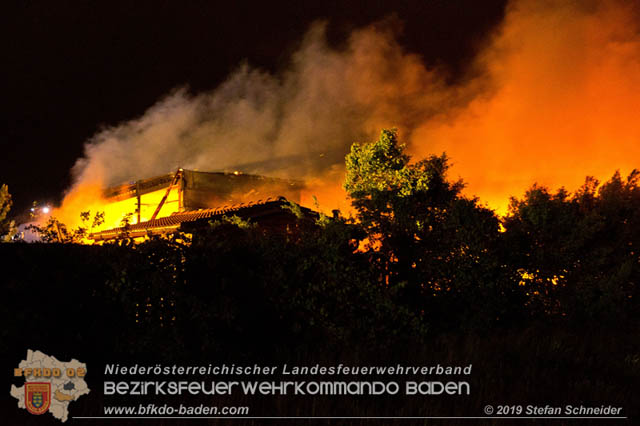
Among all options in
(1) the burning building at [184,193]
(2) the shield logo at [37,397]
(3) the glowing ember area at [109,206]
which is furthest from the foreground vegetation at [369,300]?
(3) the glowing ember area at [109,206]

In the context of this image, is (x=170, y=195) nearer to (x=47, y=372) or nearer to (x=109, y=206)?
(x=109, y=206)

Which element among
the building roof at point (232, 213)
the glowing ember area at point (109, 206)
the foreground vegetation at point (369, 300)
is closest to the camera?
the foreground vegetation at point (369, 300)

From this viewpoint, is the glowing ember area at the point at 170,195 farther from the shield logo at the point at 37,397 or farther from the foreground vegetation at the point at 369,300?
the shield logo at the point at 37,397

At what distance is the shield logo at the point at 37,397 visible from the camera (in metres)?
4.00

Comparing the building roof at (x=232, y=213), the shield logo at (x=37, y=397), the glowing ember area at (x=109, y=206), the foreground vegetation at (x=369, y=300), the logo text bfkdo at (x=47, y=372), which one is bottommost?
the shield logo at (x=37, y=397)

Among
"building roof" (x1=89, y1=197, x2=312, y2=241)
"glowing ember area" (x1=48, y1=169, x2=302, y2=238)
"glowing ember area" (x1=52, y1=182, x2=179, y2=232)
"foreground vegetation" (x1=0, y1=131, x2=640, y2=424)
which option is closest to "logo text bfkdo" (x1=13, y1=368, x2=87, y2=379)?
"foreground vegetation" (x1=0, y1=131, x2=640, y2=424)

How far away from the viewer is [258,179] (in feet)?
86.3

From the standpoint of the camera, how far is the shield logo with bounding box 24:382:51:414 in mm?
3996

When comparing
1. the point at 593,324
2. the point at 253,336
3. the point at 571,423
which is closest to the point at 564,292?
the point at 593,324

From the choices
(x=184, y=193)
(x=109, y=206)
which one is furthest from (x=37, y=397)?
(x=109, y=206)

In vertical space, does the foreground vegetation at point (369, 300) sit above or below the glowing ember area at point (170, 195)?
below

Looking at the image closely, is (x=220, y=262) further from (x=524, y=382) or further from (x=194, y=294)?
(x=524, y=382)

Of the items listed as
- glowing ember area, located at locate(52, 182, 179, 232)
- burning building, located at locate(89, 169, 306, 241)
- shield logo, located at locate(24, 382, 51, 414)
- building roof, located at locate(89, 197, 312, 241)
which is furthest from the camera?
glowing ember area, located at locate(52, 182, 179, 232)

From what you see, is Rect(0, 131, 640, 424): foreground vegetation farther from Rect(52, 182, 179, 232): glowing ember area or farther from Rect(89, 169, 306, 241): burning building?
Rect(52, 182, 179, 232): glowing ember area
